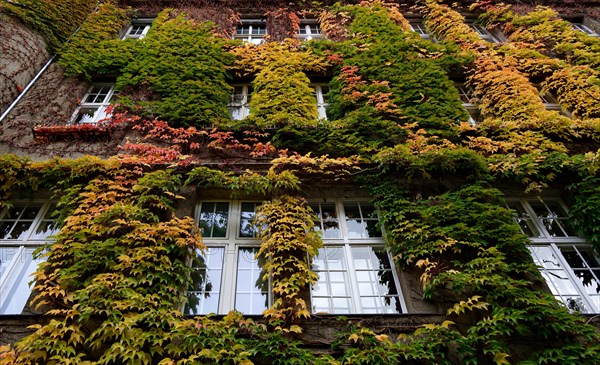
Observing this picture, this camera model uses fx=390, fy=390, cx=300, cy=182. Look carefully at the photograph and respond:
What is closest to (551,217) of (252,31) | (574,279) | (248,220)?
(574,279)

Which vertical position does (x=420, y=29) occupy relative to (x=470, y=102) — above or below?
above

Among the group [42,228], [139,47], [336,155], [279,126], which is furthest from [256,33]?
[42,228]

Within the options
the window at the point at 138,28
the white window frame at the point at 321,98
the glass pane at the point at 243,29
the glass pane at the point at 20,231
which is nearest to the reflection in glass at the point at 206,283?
the glass pane at the point at 20,231

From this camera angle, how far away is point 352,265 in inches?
232

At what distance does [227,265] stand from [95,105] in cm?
554

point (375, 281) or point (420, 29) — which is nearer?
point (375, 281)

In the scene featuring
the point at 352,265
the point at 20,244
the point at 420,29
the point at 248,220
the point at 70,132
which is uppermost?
the point at 420,29

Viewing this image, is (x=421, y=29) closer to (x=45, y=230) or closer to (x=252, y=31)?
(x=252, y=31)

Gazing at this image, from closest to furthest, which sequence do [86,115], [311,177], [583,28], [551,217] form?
1. [551,217]
2. [311,177]
3. [86,115]
4. [583,28]

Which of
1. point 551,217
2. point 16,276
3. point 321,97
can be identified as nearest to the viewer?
point 16,276

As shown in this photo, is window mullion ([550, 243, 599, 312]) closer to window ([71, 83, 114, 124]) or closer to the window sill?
the window sill

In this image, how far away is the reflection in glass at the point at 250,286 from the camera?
212 inches

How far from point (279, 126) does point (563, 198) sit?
5334 millimetres

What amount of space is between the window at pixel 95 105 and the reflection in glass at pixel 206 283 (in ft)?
13.6
